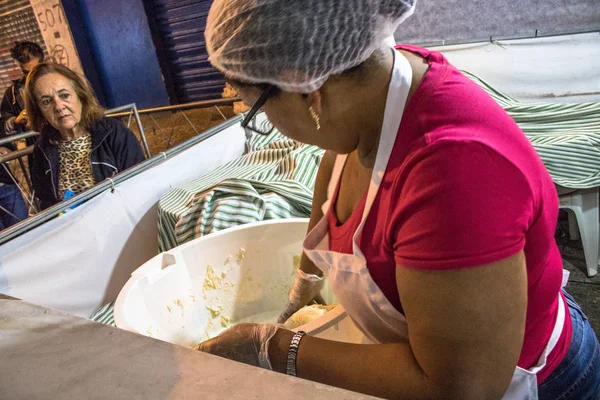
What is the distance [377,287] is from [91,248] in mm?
1340

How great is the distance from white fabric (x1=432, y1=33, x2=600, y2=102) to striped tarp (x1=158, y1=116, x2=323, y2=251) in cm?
201

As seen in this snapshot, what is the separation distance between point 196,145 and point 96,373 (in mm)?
1848

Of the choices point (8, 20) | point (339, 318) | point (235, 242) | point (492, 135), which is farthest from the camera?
point (8, 20)

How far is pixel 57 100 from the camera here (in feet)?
7.58

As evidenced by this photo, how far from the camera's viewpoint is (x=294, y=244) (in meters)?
1.54

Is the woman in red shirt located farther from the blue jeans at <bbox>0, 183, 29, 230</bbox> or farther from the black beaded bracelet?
the blue jeans at <bbox>0, 183, 29, 230</bbox>

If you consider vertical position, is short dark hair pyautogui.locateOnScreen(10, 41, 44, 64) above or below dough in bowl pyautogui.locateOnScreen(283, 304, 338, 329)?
above

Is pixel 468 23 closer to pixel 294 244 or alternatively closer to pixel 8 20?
pixel 294 244

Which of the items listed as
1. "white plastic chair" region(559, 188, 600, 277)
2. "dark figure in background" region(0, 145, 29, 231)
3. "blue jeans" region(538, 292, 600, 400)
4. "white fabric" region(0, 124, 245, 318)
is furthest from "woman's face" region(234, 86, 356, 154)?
"dark figure in background" region(0, 145, 29, 231)

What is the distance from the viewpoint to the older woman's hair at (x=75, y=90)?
7.63 ft

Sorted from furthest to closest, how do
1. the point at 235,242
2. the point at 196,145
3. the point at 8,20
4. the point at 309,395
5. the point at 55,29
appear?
1. the point at 8,20
2. the point at 55,29
3. the point at 196,145
4. the point at 235,242
5. the point at 309,395

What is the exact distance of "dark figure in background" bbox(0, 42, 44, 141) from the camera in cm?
354

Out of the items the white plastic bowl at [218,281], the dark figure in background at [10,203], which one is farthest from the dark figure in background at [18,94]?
the white plastic bowl at [218,281]

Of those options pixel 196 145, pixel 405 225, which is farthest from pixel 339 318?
pixel 196 145
